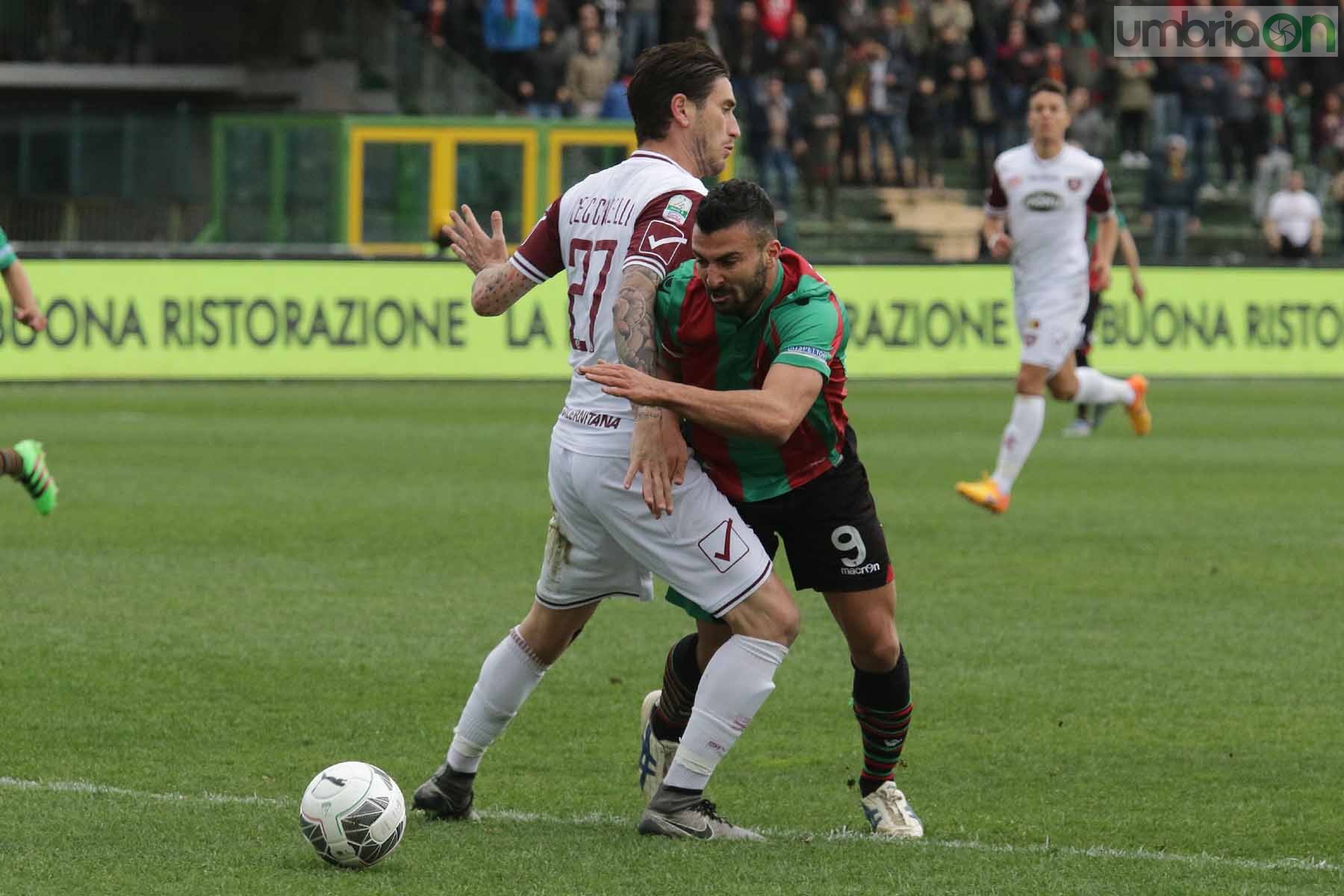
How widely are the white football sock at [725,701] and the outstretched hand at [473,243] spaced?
1.31m

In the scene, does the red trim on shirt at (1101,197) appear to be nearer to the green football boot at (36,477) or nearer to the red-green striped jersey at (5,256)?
the green football boot at (36,477)

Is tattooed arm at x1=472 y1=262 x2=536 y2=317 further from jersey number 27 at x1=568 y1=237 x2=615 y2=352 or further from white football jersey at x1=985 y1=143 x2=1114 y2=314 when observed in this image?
white football jersey at x1=985 y1=143 x2=1114 y2=314

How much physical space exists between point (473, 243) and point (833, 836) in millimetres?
1895

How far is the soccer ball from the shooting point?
530 cm

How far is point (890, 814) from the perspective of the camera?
233 inches

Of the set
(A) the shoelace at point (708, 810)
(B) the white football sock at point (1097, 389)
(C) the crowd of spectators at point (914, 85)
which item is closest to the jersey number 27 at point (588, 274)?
(A) the shoelace at point (708, 810)

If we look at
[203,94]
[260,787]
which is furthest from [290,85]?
[260,787]

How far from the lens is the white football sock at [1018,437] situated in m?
13.0

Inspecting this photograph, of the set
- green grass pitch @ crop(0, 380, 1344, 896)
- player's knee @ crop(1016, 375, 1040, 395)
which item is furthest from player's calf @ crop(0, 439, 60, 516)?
player's knee @ crop(1016, 375, 1040, 395)

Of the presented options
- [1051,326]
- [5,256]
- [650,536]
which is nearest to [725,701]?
[650,536]

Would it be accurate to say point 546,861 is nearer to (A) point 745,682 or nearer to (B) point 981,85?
(A) point 745,682

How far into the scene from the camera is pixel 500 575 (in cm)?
1074

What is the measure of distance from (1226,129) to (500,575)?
965 inches

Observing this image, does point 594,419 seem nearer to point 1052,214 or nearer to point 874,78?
point 1052,214
